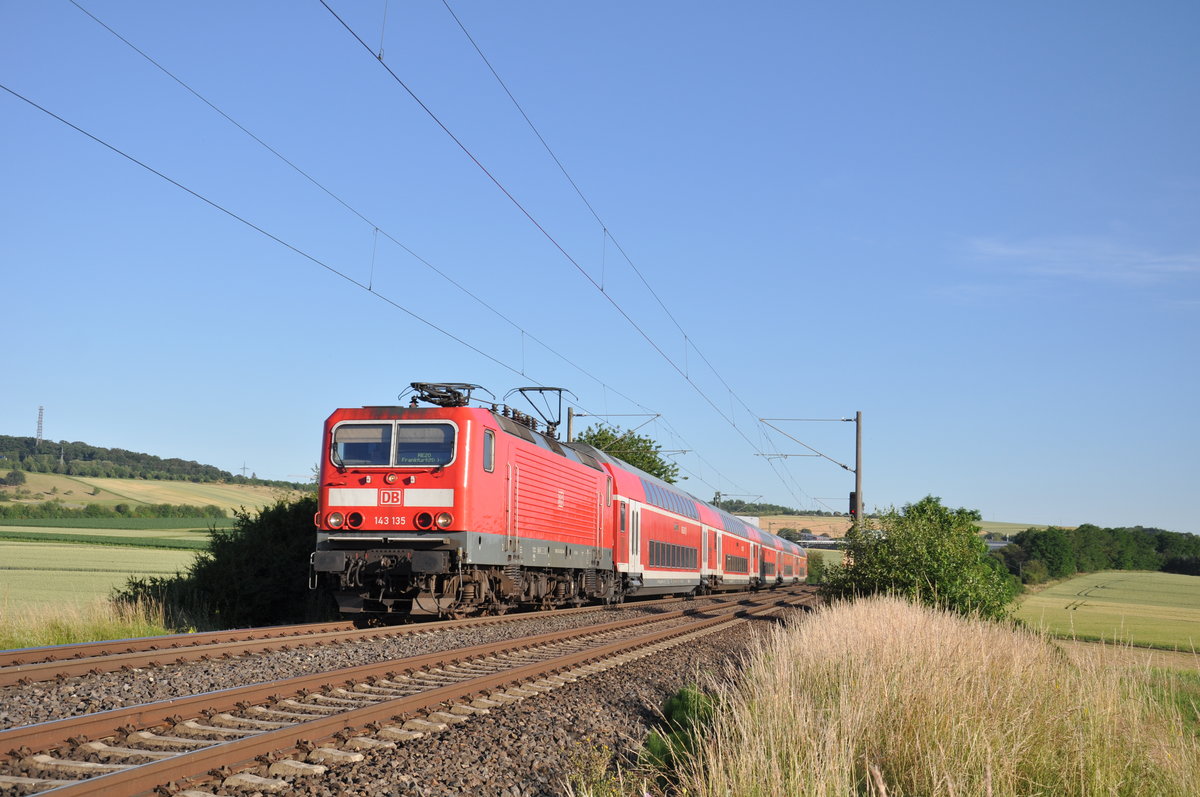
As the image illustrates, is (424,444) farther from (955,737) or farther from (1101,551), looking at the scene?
(1101,551)

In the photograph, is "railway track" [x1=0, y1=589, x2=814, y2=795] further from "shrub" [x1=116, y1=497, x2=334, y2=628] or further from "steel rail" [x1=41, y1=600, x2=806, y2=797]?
"shrub" [x1=116, y1=497, x2=334, y2=628]

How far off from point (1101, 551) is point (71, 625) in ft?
325

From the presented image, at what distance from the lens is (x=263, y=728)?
718 cm

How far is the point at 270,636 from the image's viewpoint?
520 inches

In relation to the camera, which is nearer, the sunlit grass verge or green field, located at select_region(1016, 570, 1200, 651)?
the sunlit grass verge

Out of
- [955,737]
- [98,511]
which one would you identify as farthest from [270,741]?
[98,511]

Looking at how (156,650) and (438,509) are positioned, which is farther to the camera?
(438,509)

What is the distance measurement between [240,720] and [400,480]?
8775 mm

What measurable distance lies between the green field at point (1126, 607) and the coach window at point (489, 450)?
9.49 m

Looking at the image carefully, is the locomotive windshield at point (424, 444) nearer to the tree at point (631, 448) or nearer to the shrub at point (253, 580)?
the shrub at point (253, 580)

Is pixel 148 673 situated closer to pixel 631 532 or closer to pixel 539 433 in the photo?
pixel 539 433

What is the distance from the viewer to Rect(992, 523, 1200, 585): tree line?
84.8 meters

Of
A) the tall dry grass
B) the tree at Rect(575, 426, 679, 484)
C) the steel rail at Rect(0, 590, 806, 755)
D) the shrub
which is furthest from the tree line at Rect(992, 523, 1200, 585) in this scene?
the tall dry grass

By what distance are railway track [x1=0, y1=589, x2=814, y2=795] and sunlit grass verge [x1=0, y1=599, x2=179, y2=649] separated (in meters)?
5.50
